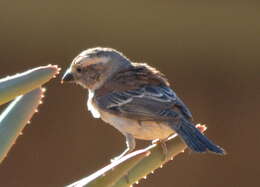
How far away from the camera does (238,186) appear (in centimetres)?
Result: 688

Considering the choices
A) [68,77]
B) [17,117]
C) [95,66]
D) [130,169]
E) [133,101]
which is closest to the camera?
[17,117]

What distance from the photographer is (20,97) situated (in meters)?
2.04

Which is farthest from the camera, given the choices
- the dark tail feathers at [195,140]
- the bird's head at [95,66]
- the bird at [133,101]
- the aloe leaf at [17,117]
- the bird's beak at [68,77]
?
the bird's head at [95,66]

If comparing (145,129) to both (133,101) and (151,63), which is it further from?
(151,63)

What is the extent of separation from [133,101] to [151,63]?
235cm

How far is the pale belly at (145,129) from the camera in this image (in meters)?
4.27

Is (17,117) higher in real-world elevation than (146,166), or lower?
higher

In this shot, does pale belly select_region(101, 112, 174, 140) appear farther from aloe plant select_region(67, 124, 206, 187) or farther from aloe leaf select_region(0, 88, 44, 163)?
aloe leaf select_region(0, 88, 44, 163)

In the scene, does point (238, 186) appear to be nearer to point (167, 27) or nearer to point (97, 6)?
point (167, 27)

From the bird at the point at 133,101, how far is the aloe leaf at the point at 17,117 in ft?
5.66

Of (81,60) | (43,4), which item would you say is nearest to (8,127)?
(81,60)

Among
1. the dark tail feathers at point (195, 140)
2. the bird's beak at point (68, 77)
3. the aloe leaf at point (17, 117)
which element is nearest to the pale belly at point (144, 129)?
the dark tail feathers at point (195, 140)

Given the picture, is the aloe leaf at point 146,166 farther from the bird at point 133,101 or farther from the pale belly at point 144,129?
the pale belly at point 144,129

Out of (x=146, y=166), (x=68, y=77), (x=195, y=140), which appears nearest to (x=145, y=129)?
(x=195, y=140)
